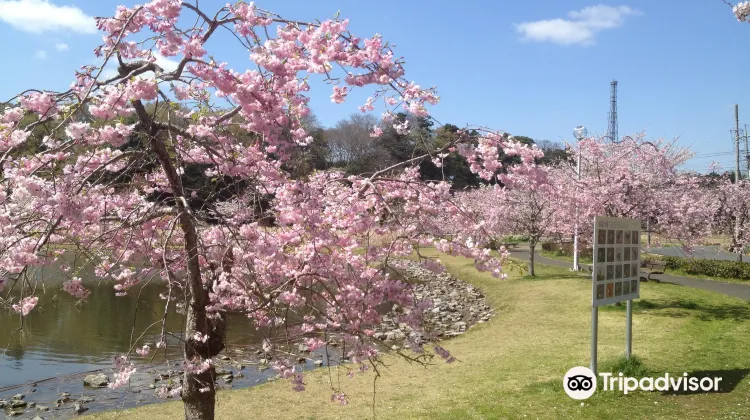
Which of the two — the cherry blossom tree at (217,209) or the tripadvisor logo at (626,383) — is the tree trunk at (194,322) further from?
the tripadvisor logo at (626,383)

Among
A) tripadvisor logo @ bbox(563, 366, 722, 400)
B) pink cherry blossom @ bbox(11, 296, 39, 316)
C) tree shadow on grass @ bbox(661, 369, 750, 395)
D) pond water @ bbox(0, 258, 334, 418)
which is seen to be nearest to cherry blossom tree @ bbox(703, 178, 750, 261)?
tree shadow on grass @ bbox(661, 369, 750, 395)

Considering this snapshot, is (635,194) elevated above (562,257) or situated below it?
above

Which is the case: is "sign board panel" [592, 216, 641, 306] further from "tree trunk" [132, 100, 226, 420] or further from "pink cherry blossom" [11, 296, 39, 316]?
"pink cherry blossom" [11, 296, 39, 316]

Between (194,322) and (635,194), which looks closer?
(194,322)

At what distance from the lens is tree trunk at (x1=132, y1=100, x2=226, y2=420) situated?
15.4 feet

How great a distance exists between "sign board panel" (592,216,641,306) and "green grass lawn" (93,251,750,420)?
3.88 ft

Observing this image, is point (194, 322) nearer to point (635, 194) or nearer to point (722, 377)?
point (722, 377)

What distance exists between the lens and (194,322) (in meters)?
5.10

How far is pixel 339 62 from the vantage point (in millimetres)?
4617

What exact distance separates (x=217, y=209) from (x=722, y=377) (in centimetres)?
772

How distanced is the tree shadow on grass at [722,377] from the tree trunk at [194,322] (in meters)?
6.15

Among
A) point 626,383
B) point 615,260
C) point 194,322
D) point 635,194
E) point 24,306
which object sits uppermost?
point 635,194

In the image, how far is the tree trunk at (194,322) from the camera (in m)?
4.70

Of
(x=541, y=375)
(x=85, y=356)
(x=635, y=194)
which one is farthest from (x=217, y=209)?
(x=635, y=194)
